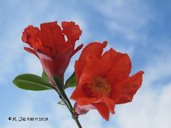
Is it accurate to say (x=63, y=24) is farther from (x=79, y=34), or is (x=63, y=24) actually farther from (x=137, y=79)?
(x=137, y=79)

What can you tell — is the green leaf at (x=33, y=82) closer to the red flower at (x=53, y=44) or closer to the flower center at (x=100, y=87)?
the red flower at (x=53, y=44)

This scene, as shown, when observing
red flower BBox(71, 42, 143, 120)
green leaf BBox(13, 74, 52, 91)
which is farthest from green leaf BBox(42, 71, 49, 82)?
red flower BBox(71, 42, 143, 120)

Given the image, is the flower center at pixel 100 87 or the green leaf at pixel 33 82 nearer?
the flower center at pixel 100 87

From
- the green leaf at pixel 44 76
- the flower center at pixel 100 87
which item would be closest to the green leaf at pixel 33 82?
the green leaf at pixel 44 76

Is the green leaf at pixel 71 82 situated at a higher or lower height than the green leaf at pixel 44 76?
lower

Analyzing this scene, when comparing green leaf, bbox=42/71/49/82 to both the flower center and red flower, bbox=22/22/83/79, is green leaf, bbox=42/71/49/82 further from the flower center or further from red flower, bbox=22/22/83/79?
the flower center

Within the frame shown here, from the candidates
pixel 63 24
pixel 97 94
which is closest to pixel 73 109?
pixel 97 94

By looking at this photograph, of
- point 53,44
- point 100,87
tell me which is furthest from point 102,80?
point 53,44
